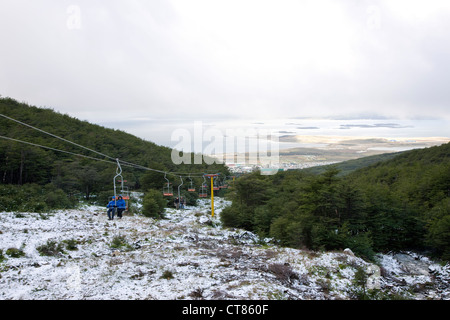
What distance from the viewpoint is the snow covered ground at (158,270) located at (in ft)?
24.5

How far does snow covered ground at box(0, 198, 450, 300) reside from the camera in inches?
294

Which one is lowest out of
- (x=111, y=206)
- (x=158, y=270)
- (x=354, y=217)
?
(x=354, y=217)

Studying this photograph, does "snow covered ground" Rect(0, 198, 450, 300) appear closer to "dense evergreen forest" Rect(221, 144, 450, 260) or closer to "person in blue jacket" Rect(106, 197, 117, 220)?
"person in blue jacket" Rect(106, 197, 117, 220)

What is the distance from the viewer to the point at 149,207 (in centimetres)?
2928

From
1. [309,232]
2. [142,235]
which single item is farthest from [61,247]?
[309,232]

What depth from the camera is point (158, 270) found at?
9.17 m

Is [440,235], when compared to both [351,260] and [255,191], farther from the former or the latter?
[255,191]

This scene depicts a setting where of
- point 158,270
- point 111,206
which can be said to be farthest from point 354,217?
point 111,206

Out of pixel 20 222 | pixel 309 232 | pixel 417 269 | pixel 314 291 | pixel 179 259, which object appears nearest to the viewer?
pixel 314 291

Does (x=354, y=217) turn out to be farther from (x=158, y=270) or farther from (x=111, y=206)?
(x=111, y=206)

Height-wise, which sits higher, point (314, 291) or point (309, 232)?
point (314, 291)

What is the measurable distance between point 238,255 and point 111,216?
10.2 meters

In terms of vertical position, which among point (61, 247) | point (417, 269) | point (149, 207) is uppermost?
point (61, 247)
